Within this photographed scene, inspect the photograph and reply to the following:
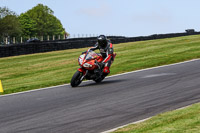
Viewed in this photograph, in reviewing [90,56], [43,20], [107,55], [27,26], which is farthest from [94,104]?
[43,20]

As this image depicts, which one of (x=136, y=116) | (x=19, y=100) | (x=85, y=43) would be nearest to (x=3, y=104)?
(x=19, y=100)

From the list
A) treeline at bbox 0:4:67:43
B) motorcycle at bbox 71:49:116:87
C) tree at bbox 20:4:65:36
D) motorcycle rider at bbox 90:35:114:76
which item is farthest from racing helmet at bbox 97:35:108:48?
tree at bbox 20:4:65:36

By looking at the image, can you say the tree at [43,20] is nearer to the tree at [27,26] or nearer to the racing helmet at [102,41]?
the tree at [27,26]

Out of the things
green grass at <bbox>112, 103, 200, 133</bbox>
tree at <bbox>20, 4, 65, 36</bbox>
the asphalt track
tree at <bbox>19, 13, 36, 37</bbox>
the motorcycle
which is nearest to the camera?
green grass at <bbox>112, 103, 200, 133</bbox>

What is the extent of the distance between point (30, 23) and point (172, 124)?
401 feet

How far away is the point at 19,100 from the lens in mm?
11141

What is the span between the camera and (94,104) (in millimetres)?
9445

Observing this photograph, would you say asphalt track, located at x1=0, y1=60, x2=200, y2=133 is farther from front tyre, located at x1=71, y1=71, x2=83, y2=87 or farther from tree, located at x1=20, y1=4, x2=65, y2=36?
tree, located at x1=20, y1=4, x2=65, y2=36

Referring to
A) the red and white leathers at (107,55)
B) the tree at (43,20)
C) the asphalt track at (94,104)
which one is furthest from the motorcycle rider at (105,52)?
the tree at (43,20)

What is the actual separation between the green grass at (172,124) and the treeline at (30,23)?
98.3 metres

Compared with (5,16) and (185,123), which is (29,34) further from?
(185,123)

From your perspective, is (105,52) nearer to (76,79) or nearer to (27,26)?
(76,79)

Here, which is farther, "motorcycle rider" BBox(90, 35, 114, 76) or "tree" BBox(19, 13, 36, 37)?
"tree" BBox(19, 13, 36, 37)

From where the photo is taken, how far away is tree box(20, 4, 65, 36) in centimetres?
12900
